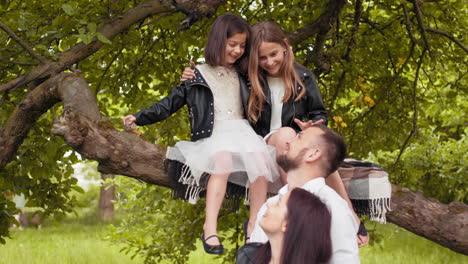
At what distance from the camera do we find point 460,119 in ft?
33.5

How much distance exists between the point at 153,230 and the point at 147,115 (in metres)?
4.02

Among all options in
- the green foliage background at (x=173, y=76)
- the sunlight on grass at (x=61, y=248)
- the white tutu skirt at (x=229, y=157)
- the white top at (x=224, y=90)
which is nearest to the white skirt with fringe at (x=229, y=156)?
the white tutu skirt at (x=229, y=157)

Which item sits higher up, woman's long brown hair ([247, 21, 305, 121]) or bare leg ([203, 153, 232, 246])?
woman's long brown hair ([247, 21, 305, 121])

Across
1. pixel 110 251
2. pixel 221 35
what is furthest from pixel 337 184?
pixel 110 251

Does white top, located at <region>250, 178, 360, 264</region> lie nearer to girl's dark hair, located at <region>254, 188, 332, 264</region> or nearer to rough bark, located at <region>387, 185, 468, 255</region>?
girl's dark hair, located at <region>254, 188, 332, 264</region>

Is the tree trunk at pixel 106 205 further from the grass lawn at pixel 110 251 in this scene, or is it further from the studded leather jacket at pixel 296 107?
the studded leather jacket at pixel 296 107

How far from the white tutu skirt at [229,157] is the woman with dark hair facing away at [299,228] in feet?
3.57

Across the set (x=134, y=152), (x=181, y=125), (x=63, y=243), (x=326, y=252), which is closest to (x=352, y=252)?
(x=326, y=252)

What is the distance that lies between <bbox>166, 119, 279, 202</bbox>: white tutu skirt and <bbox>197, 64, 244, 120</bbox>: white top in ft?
0.47

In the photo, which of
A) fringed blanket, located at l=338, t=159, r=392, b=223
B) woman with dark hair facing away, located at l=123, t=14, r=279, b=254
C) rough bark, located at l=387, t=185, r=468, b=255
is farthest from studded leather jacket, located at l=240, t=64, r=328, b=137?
rough bark, located at l=387, t=185, r=468, b=255

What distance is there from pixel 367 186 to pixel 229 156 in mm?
925

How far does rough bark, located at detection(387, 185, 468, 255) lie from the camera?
4.15 metres

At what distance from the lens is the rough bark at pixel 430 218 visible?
13.6 ft

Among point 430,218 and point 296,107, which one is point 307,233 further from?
point 430,218
